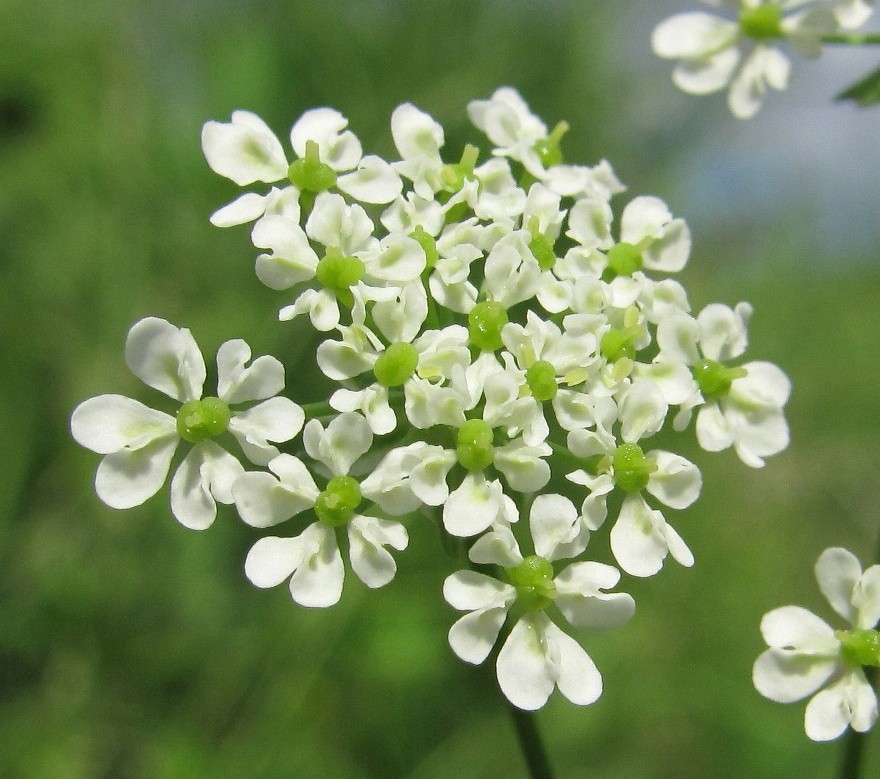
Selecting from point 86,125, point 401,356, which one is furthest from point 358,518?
point 86,125

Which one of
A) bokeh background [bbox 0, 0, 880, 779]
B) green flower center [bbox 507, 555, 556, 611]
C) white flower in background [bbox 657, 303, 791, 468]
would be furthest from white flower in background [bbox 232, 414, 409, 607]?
bokeh background [bbox 0, 0, 880, 779]

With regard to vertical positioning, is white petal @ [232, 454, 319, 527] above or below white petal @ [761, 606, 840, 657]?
above

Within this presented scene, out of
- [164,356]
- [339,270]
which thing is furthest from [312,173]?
[164,356]

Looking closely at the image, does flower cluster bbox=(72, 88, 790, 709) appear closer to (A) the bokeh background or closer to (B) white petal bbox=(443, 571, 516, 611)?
(B) white petal bbox=(443, 571, 516, 611)

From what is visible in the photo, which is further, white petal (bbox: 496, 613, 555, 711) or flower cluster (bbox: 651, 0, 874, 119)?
flower cluster (bbox: 651, 0, 874, 119)

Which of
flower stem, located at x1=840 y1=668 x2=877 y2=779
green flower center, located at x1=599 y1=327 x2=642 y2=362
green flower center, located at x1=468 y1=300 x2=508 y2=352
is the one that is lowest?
flower stem, located at x1=840 y1=668 x2=877 y2=779

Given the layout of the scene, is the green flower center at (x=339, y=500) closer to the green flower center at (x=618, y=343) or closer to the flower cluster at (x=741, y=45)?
the green flower center at (x=618, y=343)

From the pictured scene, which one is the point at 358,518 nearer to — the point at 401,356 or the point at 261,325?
the point at 401,356
